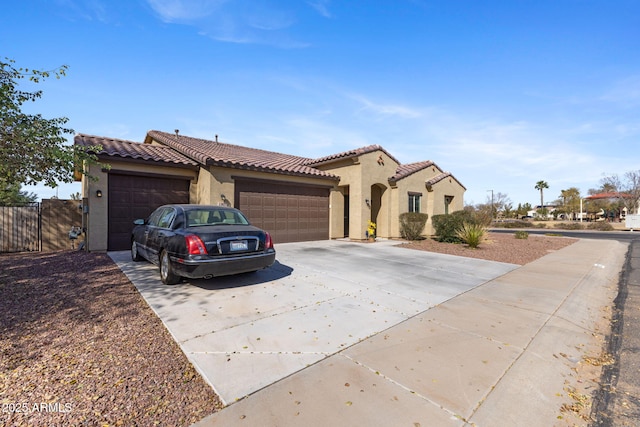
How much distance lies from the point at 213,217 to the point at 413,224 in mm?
10950

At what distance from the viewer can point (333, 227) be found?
14.2 m

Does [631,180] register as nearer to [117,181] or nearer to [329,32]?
[329,32]

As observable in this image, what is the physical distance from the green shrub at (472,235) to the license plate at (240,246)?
10.0m

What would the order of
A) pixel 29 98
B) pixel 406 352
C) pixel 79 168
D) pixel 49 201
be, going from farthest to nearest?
1. pixel 49 201
2. pixel 79 168
3. pixel 29 98
4. pixel 406 352

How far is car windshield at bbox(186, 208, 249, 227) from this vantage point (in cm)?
586

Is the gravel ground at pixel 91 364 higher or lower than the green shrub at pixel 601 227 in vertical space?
lower

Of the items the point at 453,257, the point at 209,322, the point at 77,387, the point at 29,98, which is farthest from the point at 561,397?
the point at 29,98

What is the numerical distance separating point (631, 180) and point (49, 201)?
63013 millimetres

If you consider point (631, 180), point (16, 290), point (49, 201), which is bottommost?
point (16, 290)

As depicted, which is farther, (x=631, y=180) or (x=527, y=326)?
(x=631, y=180)

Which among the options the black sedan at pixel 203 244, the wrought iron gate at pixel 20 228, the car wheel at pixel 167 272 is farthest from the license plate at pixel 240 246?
the wrought iron gate at pixel 20 228

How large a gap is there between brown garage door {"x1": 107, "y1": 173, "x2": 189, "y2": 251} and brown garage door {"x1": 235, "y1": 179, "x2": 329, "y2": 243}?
2695 millimetres

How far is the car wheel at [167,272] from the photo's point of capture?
217 inches

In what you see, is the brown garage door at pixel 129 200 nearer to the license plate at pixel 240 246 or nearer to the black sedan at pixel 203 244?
the black sedan at pixel 203 244
